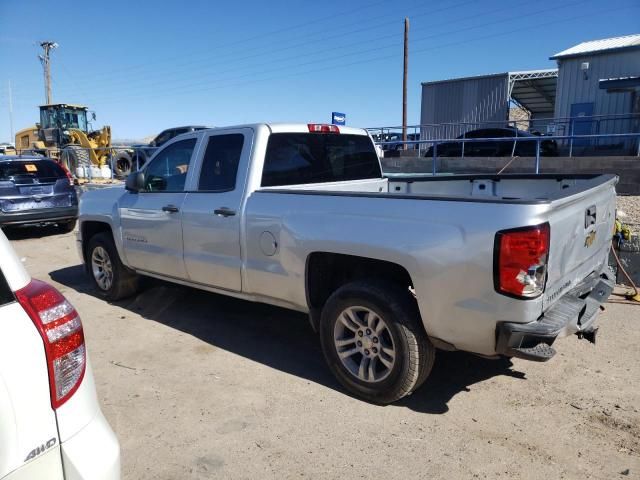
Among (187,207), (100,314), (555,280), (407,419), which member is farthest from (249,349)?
(555,280)

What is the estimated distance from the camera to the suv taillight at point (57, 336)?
175cm

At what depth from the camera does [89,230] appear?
615 centimetres

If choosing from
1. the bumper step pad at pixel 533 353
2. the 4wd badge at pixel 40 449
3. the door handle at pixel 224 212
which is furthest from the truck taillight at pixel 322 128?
the 4wd badge at pixel 40 449

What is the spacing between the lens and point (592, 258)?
367 cm

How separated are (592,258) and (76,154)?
801 inches

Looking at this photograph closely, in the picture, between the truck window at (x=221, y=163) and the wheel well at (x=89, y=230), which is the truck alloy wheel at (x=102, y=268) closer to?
the wheel well at (x=89, y=230)

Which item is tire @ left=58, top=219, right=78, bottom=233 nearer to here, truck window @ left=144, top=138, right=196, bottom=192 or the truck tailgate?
truck window @ left=144, top=138, right=196, bottom=192

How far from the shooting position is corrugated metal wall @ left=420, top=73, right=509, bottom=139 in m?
26.1

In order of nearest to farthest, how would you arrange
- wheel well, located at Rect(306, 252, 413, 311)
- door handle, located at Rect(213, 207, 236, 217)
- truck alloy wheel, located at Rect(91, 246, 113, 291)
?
wheel well, located at Rect(306, 252, 413, 311) → door handle, located at Rect(213, 207, 236, 217) → truck alloy wheel, located at Rect(91, 246, 113, 291)

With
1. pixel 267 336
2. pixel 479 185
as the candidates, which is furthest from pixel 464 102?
pixel 267 336

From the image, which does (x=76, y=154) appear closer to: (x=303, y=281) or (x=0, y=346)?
(x=303, y=281)

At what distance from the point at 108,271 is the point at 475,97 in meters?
24.6

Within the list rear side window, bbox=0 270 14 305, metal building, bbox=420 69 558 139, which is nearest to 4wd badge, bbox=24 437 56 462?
rear side window, bbox=0 270 14 305

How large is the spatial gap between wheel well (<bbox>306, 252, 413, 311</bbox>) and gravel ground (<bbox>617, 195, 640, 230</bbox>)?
4.81 m
